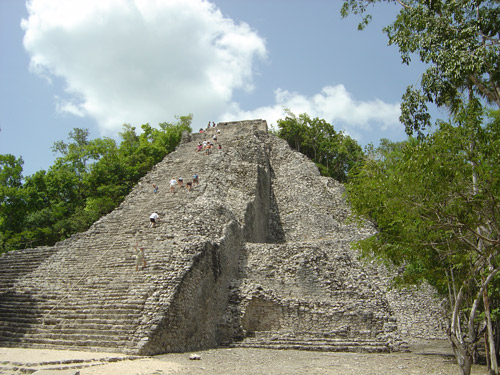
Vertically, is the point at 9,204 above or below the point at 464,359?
above

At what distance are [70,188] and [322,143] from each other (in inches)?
756

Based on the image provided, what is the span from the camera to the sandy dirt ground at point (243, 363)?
7988 mm

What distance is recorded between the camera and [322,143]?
35.0 m

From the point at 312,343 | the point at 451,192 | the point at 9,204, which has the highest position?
the point at 9,204

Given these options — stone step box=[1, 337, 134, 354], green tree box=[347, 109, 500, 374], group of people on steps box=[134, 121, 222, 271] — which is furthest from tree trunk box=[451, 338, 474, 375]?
group of people on steps box=[134, 121, 222, 271]

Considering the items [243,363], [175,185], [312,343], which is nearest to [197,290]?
[243,363]

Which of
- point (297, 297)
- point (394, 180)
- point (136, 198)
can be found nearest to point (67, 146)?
point (136, 198)

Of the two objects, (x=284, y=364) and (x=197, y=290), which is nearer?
(x=284, y=364)

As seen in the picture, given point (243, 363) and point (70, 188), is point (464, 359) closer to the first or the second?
A: point (243, 363)

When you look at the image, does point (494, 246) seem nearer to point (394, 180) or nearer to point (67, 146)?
point (394, 180)

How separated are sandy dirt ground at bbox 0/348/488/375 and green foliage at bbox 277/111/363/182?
23616 mm

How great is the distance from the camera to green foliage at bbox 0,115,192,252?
23266 millimetres

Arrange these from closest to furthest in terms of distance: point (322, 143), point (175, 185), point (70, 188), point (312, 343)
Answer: point (312, 343), point (175, 185), point (70, 188), point (322, 143)

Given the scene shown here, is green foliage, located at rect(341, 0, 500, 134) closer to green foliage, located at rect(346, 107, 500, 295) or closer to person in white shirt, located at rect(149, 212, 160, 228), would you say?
green foliage, located at rect(346, 107, 500, 295)
